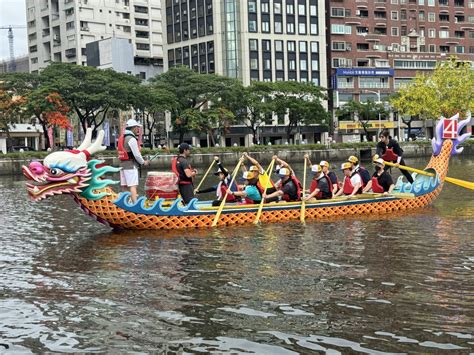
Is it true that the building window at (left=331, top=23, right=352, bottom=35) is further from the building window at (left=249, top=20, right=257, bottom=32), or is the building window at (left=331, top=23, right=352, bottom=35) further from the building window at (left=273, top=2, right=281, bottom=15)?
the building window at (left=249, top=20, right=257, bottom=32)

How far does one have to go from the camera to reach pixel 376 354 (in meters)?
7.39

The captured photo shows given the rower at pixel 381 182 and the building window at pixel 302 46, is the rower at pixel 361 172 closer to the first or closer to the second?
the rower at pixel 381 182

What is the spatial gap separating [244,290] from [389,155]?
40.8 ft

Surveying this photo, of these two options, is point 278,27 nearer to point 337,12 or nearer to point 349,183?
point 337,12

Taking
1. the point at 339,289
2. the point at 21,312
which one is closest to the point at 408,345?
the point at 339,289

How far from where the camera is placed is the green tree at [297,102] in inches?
3172

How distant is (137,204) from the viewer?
647 inches

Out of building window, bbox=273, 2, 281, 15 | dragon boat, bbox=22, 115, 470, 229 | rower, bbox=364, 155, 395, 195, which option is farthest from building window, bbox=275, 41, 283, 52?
rower, bbox=364, 155, 395, 195

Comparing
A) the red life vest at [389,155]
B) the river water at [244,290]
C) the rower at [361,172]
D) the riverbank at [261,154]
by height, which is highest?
the red life vest at [389,155]

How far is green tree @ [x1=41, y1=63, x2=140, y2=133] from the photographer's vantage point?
A: 63.2 m

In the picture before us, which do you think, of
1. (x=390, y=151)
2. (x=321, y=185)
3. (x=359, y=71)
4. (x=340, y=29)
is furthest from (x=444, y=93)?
(x=321, y=185)

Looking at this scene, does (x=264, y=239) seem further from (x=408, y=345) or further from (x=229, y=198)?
(x=408, y=345)

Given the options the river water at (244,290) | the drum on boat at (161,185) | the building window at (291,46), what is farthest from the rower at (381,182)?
the building window at (291,46)

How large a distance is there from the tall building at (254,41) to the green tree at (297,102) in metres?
14.0
